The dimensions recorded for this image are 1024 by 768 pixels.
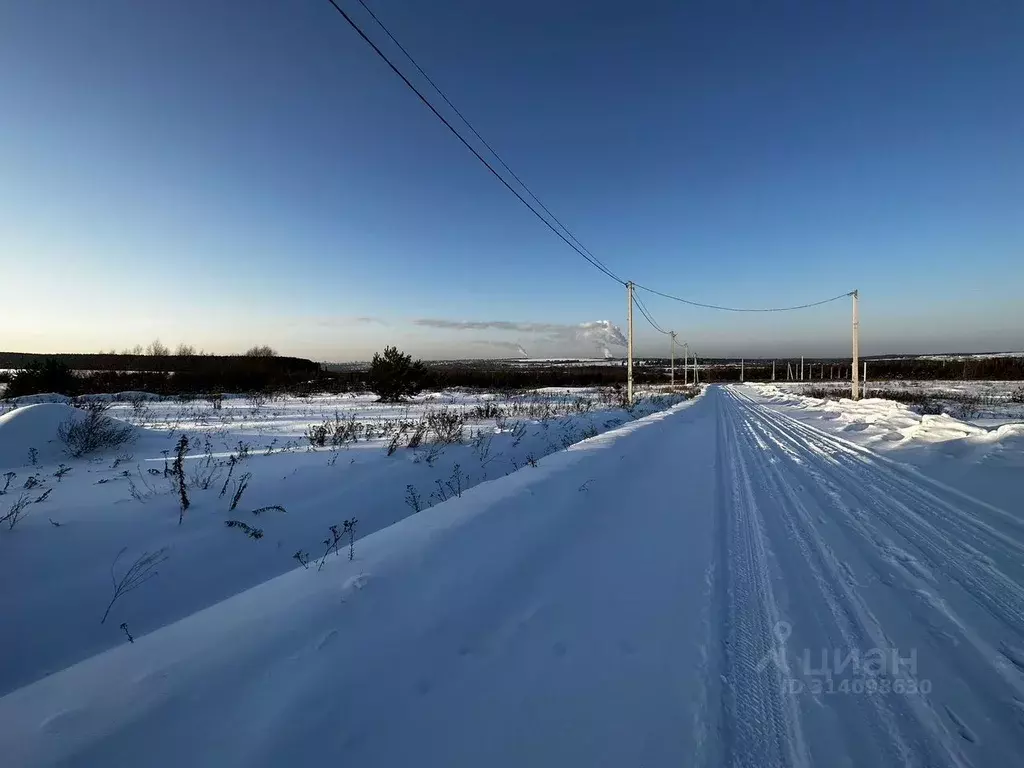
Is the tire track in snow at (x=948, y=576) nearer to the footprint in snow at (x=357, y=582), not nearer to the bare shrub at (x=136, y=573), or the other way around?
the footprint in snow at (x=357, y=582)

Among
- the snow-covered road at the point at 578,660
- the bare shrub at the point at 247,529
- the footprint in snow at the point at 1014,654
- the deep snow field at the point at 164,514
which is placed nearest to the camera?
the snow-covered road at the point at 578,660

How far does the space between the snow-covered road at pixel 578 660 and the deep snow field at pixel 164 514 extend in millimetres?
1014

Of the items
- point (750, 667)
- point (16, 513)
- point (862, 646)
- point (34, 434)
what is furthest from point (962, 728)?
point (34, 434)

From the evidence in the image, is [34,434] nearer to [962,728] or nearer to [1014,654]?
[962,728]

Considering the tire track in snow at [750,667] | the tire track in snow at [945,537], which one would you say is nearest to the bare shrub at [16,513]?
the tire track in snow at [750,667]

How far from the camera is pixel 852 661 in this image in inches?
97.9

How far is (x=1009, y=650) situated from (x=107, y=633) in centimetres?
580

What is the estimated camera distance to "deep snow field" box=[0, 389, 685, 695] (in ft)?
10.8

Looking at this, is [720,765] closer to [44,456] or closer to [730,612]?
[730,612]

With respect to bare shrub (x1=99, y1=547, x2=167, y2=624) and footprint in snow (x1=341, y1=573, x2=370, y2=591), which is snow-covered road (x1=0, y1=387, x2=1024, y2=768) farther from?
bare shrub (x1=99, y1=547, x2=167, y2=624)

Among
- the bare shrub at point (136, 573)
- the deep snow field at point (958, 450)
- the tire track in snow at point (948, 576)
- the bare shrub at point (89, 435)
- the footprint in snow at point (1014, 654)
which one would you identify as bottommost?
the bare shrub at point (136, 573)

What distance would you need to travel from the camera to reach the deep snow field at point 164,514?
331 cm

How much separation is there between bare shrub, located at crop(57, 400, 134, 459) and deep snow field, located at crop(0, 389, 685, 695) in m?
0.17

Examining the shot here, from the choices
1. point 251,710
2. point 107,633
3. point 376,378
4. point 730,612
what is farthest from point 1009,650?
point 376,378
